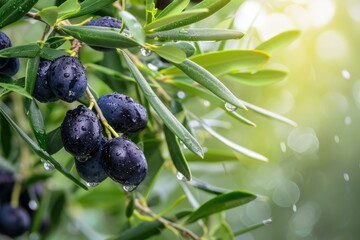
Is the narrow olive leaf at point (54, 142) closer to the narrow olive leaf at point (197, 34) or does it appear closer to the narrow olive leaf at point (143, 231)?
the narrow olive leaf at point (197, 34)

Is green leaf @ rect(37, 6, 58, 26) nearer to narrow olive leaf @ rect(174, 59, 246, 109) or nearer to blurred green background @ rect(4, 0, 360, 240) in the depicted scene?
narrow olive leaf @ rect(174, 59, 246, 109)

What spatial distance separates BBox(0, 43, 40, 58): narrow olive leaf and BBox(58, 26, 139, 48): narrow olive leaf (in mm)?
42

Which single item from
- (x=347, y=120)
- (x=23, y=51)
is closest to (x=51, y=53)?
(x=23, y=51)

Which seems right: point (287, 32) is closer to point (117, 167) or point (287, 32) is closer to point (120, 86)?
point (120, 86)

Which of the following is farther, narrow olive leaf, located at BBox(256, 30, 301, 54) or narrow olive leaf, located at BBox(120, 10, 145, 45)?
narrow olive leaf, located at BBox(256, 30, 301, 54)

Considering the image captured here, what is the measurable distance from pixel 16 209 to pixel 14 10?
89 cm

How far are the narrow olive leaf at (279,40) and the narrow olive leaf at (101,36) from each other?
0.43m

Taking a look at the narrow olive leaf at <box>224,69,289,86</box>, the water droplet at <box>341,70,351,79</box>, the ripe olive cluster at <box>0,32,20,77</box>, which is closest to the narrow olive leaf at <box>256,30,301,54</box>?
the narrow olive leaf at <box>224,69,289,86</box>

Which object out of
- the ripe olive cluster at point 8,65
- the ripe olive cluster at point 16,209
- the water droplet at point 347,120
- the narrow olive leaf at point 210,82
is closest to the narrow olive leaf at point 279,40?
the narrow olive leaf at point 210,82

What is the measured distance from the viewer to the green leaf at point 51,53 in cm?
89

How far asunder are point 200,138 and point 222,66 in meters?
0.76

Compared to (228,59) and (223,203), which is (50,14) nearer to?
(228,59)

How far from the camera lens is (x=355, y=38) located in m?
3.05

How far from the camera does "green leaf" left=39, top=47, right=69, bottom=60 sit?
0.89 metres
